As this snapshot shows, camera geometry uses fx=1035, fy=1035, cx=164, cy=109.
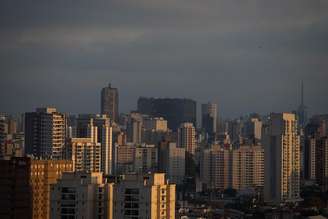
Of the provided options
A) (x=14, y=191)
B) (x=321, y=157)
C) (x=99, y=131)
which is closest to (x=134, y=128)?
(x=99, y=131)

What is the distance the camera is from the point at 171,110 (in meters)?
13.7

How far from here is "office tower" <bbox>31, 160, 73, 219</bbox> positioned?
19.1 ft

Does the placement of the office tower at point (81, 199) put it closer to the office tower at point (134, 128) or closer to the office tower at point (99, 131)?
the office tower at point (99, 131)

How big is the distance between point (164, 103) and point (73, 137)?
2181mm

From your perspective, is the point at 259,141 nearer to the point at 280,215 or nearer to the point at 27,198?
the point at 280,215

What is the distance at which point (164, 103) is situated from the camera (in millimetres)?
12711

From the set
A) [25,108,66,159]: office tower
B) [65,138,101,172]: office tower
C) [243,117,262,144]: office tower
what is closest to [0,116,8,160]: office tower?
[25,108,66,159]: office tower

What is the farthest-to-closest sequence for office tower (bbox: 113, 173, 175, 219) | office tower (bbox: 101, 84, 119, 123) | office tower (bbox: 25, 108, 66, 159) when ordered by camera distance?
office tower (bbox: 101, 84, 119, 123) → office tower (bbox: 25, 108, 66, 159) → office tower (bbox: 113, 173, 175, 219)

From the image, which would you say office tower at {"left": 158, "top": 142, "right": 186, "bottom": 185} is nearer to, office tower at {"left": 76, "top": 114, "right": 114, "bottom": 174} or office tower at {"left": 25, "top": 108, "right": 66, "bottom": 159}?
office tower at {"left": 76, "top": 114, "right": 114, "bottom": 174}

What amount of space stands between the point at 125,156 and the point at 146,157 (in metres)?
0.25

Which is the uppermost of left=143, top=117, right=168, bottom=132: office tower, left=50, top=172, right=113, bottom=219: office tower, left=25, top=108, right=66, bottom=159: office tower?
left=143, top=117, right=168, bottom=132: office tower

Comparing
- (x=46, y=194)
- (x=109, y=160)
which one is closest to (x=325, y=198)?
(x=109, y=160)

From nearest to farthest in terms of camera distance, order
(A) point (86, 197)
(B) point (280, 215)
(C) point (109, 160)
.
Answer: (A) point (86, 197), (B) point (280, 215), (C) point (109, 160)

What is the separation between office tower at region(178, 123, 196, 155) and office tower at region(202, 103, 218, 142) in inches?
7.7
